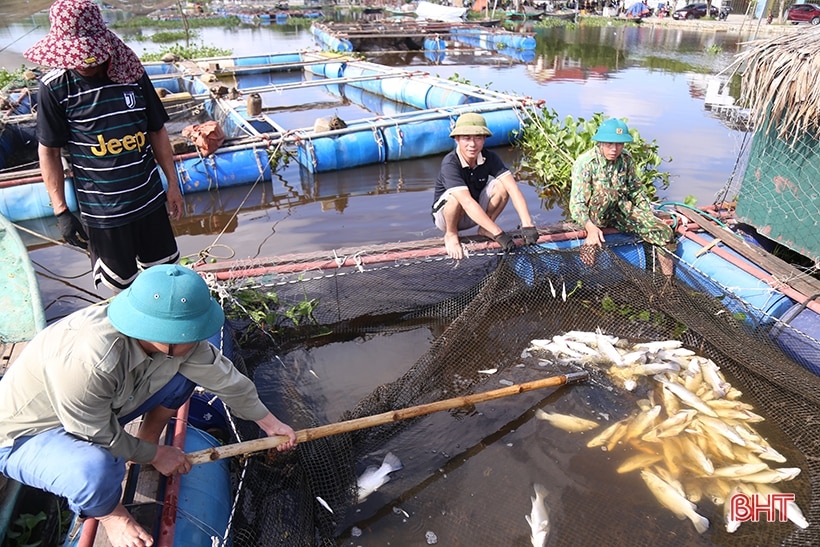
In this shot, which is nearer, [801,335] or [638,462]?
[638,462]

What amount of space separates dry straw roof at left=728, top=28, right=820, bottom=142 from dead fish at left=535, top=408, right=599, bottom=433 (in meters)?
3.59

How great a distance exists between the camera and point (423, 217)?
8.45 m

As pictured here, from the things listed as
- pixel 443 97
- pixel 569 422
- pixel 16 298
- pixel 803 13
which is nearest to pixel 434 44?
pixel 443 97

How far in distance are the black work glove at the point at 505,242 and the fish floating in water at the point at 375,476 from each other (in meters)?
2.32

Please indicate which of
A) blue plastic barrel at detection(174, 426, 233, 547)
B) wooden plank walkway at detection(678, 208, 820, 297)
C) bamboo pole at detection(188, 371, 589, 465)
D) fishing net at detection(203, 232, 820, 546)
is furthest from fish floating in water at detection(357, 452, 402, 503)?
wooden plank walkway at detection(678, 208, 820, 297)

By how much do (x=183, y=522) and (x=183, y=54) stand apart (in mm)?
23222

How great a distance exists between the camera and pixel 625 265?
5.13m

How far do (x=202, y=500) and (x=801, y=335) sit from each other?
4.71 metres

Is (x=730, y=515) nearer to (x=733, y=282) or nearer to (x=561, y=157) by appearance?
(x=733, y=282)

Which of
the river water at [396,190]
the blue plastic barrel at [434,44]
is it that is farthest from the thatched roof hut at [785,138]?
the blue plastic barrel at [434,44]

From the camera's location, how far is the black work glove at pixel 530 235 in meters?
5.18

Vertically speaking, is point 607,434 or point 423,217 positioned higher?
point 423,217

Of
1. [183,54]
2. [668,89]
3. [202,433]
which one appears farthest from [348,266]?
[183,54]

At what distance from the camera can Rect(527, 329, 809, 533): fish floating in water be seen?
3.62 m
